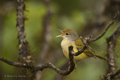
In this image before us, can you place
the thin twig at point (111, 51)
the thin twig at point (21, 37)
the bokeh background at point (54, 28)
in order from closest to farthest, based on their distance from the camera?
the thin twig at point (21, 37)
the thin twig at point (111, 51)
the bokeh background at point (54, 28)

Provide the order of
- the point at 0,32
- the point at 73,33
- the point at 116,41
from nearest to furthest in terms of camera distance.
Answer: the point at 116,41
the point at 73,33
the point at 0,32

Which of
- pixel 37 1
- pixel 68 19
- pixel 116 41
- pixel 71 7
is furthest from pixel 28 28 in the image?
pixel 116 41

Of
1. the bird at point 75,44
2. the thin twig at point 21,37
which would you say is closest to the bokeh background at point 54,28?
the bird at point 75,44

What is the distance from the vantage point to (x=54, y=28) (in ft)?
21.2

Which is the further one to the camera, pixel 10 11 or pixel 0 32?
pixel 10 11

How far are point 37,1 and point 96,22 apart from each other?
1.59 m

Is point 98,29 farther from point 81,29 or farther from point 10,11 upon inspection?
point 10,11

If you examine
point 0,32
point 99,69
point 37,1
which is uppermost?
point 37,1

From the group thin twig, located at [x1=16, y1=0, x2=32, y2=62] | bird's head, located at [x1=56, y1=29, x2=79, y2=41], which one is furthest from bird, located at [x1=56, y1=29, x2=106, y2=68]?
thin twig, located at [x1=16, y1=0, x2=32, y2=62]

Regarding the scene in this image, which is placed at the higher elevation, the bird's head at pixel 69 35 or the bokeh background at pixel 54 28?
the bird's head at pixel 69 35

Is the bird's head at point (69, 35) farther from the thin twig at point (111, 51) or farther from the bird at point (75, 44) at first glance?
the thin twig at point (111, 51)

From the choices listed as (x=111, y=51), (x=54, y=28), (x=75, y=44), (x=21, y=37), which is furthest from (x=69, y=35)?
(x=54, y=28)

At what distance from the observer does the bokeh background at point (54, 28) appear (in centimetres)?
583

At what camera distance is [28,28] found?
579 cm
